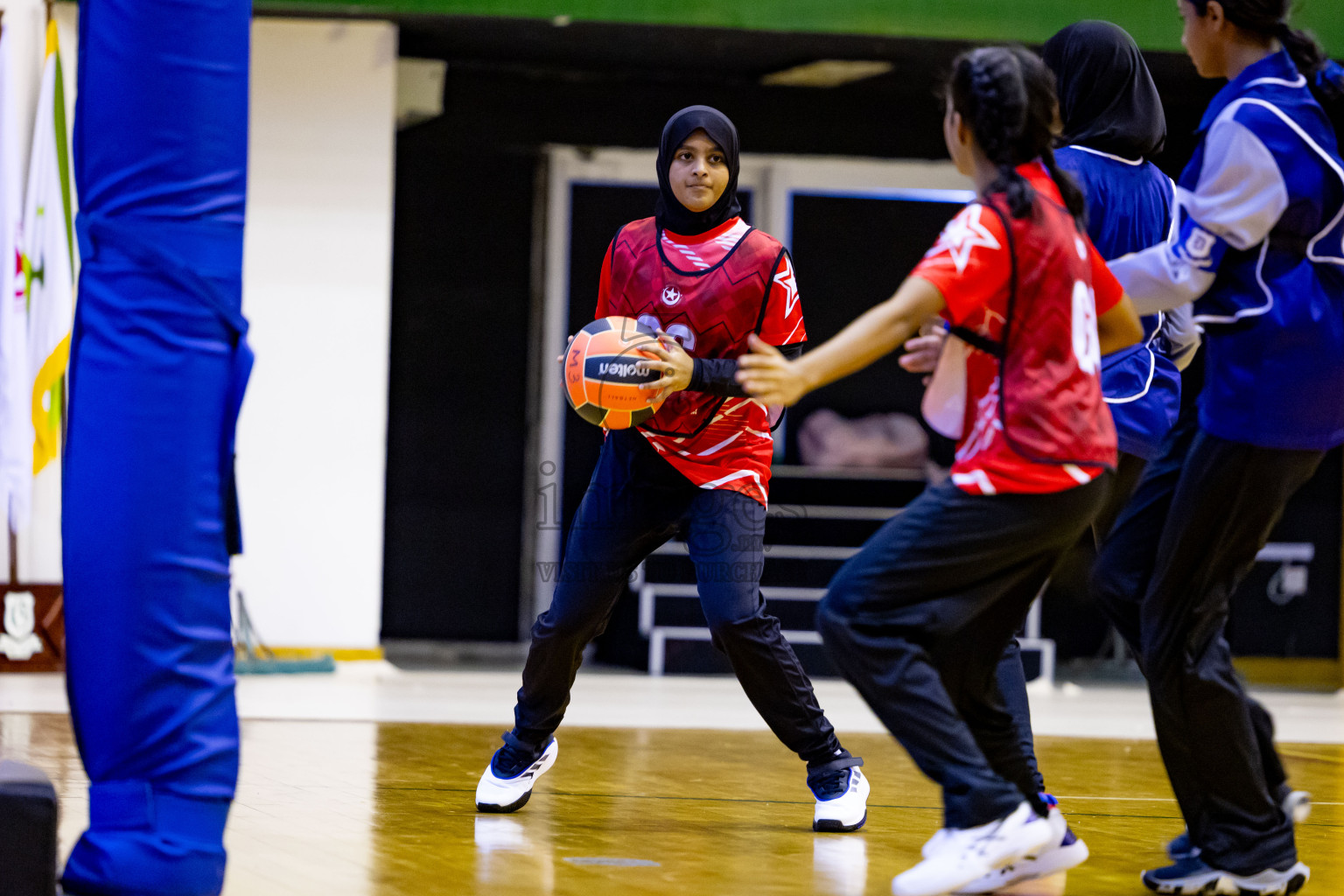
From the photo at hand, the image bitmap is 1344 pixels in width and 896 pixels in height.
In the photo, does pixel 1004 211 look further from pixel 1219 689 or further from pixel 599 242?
pixel 599 242

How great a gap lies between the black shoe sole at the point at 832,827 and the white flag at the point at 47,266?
5212 mm

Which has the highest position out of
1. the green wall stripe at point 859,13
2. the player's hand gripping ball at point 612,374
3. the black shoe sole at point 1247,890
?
the green wall stripe at point 859,13

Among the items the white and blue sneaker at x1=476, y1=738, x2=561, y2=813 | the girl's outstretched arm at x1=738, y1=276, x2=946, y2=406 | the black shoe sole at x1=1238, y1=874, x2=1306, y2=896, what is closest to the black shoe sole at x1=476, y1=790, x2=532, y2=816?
the white and blue sneaker at x1=476, y1=738, x2=561, y2=813

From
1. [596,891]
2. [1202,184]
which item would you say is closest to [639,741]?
[596,891]

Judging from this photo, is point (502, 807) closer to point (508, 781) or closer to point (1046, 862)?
point (508, 781)

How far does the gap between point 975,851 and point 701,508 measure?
5.04 feet

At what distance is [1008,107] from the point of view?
3.17 m

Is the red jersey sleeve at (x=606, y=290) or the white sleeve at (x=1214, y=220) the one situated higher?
the white sleeve at (x=1214, y=220)

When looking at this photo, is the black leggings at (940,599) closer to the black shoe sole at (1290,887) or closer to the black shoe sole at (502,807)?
the black shoe sole at (1290,887)

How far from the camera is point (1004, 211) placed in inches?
123

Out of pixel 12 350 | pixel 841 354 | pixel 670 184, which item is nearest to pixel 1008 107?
pixel 841 354

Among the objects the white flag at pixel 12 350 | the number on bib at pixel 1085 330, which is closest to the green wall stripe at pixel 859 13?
the white flag at pixel 12 350

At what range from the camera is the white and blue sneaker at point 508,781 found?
437 centimetres

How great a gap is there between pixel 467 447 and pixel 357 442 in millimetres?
1619
